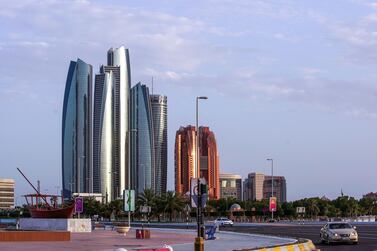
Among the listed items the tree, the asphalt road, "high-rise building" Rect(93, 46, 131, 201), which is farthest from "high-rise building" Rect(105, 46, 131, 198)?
the asphalt road

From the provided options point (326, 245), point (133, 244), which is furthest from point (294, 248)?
point (133, 244)

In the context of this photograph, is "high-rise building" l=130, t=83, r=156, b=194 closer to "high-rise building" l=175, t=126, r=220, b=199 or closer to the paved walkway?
"high-rise building" l=175, t=126, r=220, b=199

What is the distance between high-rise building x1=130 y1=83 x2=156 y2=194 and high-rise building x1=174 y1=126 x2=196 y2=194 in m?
7.05

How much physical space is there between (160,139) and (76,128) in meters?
21.9

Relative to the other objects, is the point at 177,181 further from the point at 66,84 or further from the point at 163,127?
the point at 66,84

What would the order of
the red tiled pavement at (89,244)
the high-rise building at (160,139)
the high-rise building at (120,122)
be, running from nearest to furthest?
1. the red tiled pavement at (89,244)
2. the high-rise building at (120,122)
3. the high-rise building at (160,139)

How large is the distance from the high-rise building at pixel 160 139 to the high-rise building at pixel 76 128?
14833 millimetres

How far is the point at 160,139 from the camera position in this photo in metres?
178

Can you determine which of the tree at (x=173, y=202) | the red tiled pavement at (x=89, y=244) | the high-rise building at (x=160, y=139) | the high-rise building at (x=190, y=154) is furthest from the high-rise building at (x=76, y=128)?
the red tiled pavement at (x=89, y=244)

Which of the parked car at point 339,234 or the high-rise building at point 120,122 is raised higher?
the high-rise building at point 120,122

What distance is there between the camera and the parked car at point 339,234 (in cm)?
4062

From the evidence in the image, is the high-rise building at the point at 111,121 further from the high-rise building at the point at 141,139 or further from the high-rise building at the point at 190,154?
the high-rise building at the point at 190,154

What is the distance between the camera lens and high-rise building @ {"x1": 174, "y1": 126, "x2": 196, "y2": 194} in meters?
139

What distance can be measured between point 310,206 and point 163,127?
159 feet
